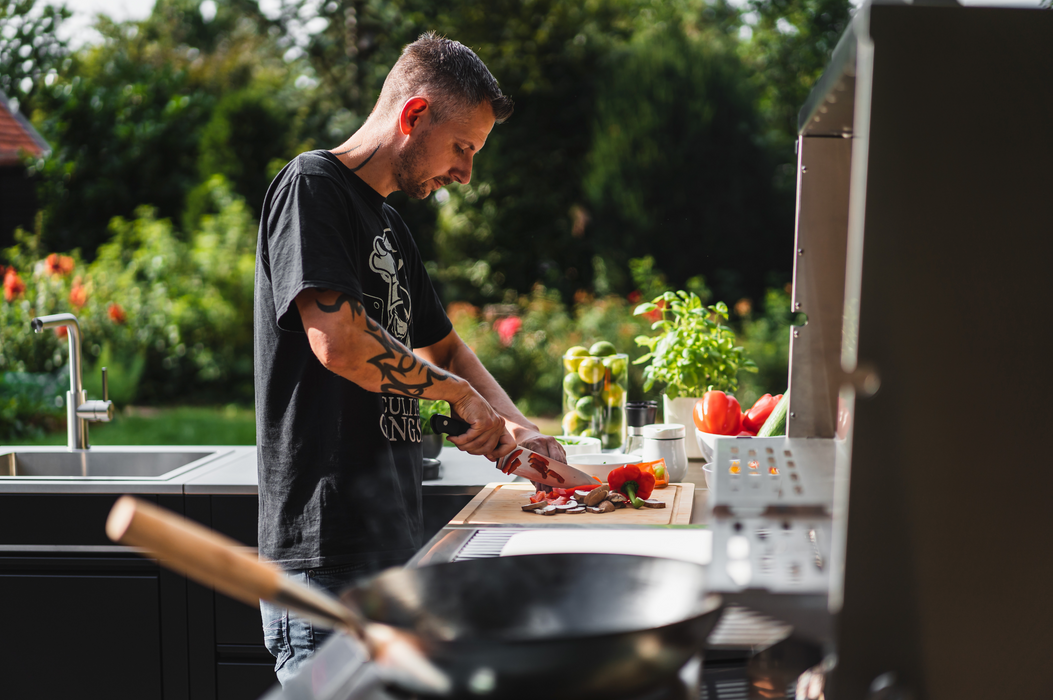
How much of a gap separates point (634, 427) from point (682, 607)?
1638 mm

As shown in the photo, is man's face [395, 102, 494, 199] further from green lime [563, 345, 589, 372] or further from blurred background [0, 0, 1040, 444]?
blurred background [0, 0, 1040, 444]

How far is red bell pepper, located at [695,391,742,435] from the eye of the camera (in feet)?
7.25

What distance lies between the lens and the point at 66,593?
2266mm

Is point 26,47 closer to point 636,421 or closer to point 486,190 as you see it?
point 486,190

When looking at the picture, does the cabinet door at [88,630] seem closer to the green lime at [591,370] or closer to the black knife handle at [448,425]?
the black knife handle at [448,425]

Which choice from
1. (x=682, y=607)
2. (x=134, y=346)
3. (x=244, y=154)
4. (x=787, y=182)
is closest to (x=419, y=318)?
(x=682, y=607)

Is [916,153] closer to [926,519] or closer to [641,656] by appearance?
[926,519]

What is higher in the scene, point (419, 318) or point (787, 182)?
point (787, 182)

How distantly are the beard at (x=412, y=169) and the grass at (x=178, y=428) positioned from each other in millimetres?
4842

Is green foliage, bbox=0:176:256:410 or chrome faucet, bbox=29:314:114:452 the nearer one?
chrome faucet, bbox=29:314:114:452

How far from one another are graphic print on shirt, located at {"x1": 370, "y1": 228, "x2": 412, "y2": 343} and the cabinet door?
112 cm

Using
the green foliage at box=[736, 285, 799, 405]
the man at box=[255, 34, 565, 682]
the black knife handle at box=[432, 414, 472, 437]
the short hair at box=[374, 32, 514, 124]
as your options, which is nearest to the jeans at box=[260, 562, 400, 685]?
the man at box=[255, 34, 565, 682]

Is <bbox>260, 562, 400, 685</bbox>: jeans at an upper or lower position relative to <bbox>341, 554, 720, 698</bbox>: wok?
lower

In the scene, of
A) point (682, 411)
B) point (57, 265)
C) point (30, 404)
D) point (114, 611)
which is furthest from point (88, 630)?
point (30, 404)
